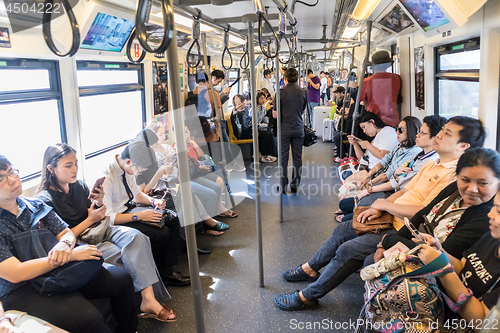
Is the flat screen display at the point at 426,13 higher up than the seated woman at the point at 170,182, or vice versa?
the flat screen display at the point at 426,13

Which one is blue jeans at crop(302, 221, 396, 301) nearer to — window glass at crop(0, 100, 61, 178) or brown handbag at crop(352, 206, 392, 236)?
brown handbag at crop(352, 206, 392, 236)

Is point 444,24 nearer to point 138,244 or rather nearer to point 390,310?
point 390,310

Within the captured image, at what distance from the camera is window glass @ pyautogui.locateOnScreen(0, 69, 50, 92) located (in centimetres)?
253

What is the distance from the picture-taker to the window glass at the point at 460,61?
2.72 metres

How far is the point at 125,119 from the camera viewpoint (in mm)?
4543

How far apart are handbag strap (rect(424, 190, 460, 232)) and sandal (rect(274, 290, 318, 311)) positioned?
3.14 feet

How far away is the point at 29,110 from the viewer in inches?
111

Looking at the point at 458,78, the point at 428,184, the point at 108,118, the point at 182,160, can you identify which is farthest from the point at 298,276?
the point at 108,118

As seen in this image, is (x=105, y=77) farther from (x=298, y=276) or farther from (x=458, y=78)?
(x=458, y=78)

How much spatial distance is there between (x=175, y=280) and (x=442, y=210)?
1.93 meters

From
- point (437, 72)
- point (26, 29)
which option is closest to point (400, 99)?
point (437, 72)

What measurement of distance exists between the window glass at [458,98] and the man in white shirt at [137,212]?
8.43 feet

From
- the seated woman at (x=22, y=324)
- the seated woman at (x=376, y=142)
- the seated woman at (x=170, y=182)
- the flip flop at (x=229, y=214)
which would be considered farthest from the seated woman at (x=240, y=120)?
the seated woman at (x=22, y=324)

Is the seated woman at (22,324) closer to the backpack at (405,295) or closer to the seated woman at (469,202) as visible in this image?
the backpack at (405,295)
